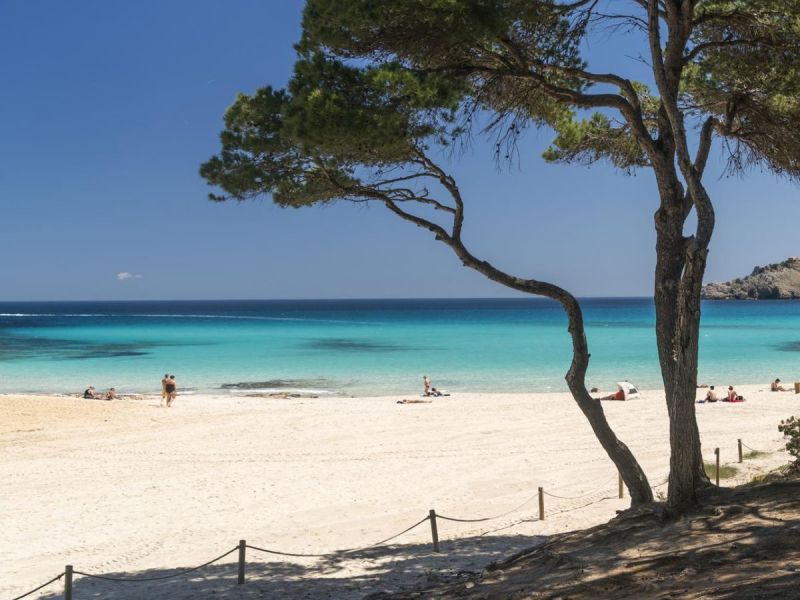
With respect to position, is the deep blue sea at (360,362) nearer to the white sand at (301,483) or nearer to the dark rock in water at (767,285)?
the white sand at (301,483)

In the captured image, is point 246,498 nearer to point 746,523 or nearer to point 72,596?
point 72,596

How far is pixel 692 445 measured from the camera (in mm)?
6617

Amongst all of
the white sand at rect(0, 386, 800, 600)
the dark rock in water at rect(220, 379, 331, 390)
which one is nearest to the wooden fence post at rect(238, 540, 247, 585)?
the white sand at rect(0, 386, 800, 600)

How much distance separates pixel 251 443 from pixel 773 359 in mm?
37158

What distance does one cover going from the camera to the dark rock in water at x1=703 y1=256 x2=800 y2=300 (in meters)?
178

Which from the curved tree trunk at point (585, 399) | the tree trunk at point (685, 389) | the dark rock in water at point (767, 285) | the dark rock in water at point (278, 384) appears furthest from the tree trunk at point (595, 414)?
the dark rock in water at point (767, 285)

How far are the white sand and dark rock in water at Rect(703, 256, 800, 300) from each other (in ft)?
576

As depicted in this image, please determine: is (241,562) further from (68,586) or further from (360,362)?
(360,362)

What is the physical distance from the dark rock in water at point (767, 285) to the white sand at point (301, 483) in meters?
175

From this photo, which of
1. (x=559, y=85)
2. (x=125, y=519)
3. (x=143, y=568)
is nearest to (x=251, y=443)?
(x=125, y=519)

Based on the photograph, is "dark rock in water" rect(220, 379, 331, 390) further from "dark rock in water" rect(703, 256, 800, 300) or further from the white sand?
"dark rock in water" rect(703, 256, 800, 300)

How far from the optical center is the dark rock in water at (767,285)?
584ft

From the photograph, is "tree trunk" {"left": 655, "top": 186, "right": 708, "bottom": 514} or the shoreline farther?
the shoreline

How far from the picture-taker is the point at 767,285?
589 feet
